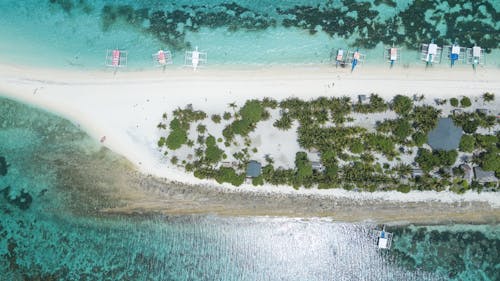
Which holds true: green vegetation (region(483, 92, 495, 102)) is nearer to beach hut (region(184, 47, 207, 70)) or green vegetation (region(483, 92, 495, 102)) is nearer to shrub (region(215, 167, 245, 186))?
shrub (region(215, 167, 245, 186))

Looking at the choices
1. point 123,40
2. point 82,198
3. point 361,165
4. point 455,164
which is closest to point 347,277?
point 361,165

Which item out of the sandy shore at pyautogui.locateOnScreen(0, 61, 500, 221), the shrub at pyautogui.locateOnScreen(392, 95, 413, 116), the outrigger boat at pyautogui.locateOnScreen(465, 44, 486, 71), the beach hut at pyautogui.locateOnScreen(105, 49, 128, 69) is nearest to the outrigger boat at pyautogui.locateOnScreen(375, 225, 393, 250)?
the sandy shore at pyautogui.locateOnScreen(0, 61, 500, 221)

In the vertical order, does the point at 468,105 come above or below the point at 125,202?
above

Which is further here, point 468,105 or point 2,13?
point 2,13

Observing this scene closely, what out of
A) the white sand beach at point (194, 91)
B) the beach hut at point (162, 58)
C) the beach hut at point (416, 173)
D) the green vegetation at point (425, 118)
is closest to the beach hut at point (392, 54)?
the white sand beach at point (194, 91)

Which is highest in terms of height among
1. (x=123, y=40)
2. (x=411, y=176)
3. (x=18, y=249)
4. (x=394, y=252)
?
(x=123, y=40)

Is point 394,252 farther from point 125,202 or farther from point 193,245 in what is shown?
point 125,202
